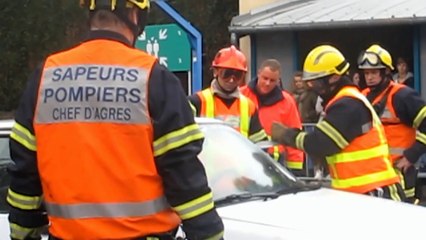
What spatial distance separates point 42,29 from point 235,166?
24.0 metres

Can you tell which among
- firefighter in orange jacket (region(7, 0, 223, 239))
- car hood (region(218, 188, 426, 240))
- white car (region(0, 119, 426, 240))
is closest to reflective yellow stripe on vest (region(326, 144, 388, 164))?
white car (region(0, 119, 426, 240))

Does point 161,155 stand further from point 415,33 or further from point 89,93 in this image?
point 415,33

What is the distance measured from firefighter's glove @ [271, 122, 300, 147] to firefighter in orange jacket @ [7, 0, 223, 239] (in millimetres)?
3212

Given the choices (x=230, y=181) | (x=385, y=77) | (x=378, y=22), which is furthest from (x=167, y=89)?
(x=378, y=22)

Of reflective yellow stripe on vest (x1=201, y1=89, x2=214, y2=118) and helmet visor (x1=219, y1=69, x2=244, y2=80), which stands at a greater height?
helmet visor (x1=219, y1=69, x2=244, y2=80)

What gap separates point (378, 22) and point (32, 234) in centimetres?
1247

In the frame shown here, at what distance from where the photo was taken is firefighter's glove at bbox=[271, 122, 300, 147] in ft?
22.1

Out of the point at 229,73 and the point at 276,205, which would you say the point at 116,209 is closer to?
the point at 276,205

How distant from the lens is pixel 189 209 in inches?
136

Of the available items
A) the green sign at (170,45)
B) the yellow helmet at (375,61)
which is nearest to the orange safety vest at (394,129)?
the yellow helmet at (375,61)

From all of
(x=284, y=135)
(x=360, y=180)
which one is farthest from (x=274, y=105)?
(x=360, y=180)

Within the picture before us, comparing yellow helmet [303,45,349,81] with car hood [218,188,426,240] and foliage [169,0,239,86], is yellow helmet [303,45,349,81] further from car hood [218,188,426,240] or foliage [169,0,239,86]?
foliage [169,0,239,86]

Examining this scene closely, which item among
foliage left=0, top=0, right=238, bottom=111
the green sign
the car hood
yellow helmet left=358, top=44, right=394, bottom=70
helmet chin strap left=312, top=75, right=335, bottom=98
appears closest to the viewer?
the car hood

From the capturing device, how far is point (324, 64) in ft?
21.7
